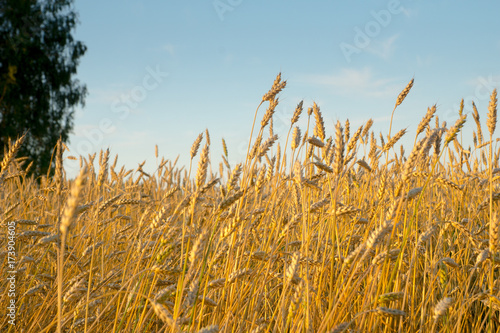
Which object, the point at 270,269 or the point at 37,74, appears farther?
the point at 37,74

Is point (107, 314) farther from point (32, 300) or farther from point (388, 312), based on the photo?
point (388, 312)

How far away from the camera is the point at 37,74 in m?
21.4

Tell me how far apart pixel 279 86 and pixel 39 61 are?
2321 cm

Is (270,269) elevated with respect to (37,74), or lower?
lower

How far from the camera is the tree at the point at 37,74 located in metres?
19.9

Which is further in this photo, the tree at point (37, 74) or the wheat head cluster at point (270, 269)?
the tree at point (37, 74)

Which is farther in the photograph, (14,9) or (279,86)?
(14,9)

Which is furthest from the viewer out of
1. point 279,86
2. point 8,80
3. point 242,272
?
point 8,80

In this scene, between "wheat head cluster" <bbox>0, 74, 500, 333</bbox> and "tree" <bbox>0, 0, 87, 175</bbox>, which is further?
"tree" <bbox>0, 0, 87, 175</bbox>

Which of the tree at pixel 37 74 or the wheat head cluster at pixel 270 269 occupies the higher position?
the tree at pixel 37 74

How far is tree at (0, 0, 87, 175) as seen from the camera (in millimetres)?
19891

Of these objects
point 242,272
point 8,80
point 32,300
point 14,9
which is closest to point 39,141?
point 8,80

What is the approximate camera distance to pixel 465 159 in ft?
12.4

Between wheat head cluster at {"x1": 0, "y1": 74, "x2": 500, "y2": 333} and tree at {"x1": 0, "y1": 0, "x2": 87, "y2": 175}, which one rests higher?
tree at {"x1": 0, "y1": 0, "x2": 87, "y2": 175}
